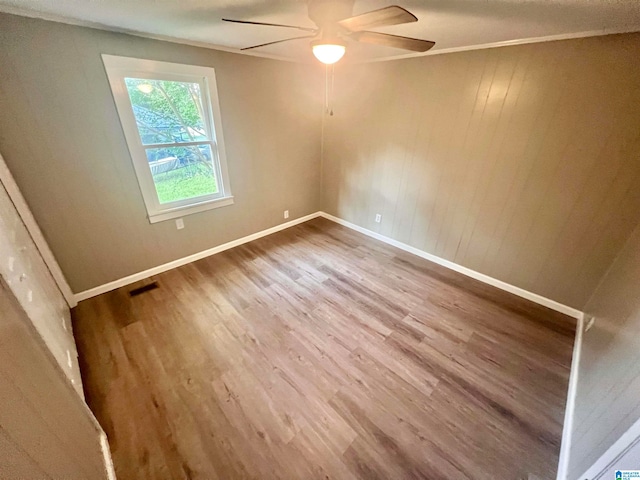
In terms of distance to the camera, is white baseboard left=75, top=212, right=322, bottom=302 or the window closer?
the window

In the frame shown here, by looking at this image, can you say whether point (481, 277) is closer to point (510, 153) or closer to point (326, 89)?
point (510, 153)

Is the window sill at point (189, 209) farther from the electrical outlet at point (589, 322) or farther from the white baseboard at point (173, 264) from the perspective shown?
the electrical outlet at point (589, 322)

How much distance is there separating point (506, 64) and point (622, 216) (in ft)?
4.94

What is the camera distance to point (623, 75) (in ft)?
5.77

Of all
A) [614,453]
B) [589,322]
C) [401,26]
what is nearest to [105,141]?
[401,26]

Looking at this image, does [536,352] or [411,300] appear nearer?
[536,352]

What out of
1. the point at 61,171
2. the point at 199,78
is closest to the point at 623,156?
the point at 199,78

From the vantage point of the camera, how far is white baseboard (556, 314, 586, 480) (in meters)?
1.32

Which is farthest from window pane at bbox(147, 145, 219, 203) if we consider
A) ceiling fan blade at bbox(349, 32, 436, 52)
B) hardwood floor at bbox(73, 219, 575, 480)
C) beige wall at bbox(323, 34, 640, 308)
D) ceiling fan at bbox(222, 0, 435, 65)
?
ceiling fan blade at bbox(349, 32, 436, 52)

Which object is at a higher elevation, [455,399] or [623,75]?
[623,75]

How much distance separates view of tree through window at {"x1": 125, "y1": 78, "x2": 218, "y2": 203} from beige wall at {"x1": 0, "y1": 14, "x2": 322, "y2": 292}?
0.21 m

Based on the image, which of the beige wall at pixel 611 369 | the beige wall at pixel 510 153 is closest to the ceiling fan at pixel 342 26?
the beige wall at pixel 510 153

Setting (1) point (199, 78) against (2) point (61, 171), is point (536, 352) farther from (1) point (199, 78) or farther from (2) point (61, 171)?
(2) point (61, 171)

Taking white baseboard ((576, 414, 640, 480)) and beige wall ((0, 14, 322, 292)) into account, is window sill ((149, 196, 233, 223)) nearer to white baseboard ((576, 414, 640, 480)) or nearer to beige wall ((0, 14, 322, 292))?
beige wall ((0, 14, 322, 292))
